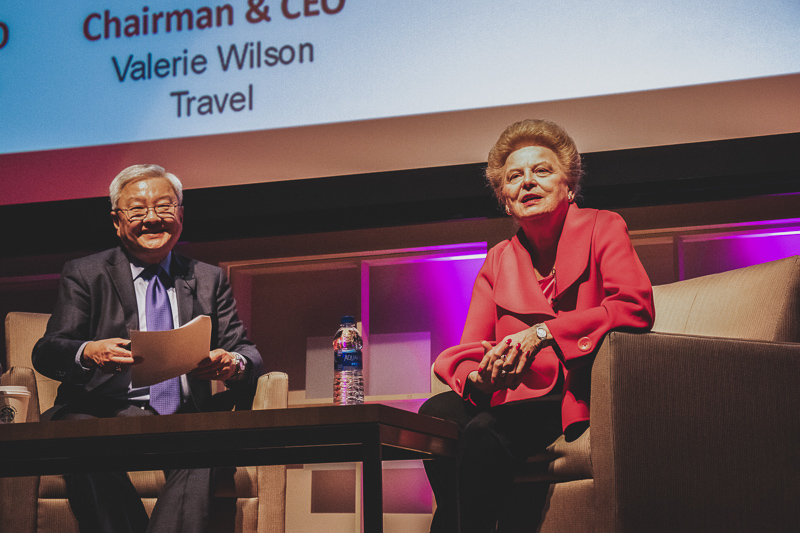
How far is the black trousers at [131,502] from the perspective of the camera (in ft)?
6.42

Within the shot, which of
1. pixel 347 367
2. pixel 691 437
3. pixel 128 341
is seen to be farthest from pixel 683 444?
pixel 128 341

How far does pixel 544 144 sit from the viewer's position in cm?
211

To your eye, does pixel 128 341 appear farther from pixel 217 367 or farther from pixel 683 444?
pixel 683 444

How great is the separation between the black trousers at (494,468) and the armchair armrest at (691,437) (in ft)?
0.64

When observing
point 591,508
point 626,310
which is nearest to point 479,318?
point 626,310

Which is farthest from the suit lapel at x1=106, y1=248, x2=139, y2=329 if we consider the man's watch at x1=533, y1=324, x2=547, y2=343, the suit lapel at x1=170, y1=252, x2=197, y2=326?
the man's watch at x1=533, y1=324, x2=547, y2=343

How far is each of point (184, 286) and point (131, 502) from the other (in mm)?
643

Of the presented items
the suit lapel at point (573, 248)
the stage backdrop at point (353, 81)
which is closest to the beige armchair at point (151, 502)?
the suit lapel at point (573, 248)

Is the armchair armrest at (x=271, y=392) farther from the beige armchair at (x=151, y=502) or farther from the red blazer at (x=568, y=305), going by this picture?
the red blazer at (x=568, y=305)

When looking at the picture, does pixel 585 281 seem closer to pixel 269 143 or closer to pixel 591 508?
pixel 591 508

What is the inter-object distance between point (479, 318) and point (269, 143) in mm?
1466

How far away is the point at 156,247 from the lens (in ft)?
7.69

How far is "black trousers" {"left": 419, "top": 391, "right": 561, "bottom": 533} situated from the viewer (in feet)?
5.54

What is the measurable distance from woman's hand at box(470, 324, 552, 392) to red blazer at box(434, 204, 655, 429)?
0.05 metres
